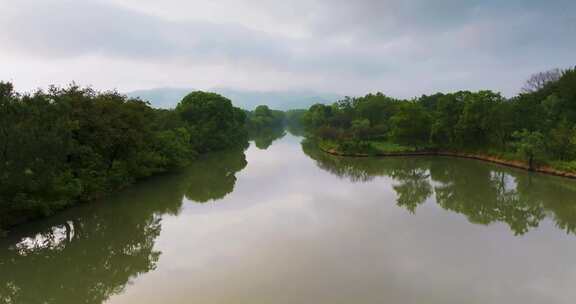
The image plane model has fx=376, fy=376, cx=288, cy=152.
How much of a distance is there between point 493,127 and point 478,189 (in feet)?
42.0

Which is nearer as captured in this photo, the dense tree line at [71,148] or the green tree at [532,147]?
the dense tree line at [71,148]

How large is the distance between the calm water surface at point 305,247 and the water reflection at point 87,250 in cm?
5

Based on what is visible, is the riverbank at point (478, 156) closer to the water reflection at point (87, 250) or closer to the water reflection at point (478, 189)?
the water reflection at point (478, 189)

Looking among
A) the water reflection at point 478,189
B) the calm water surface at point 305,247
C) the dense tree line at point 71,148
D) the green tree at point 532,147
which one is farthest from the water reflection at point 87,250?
the green tree at point 532,147

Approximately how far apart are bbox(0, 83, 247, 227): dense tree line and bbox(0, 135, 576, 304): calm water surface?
1168 millimetres

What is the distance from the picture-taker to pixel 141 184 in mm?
22234

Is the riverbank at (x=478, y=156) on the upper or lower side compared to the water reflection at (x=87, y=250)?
upper

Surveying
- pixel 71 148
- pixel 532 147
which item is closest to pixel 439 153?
pixel 532 147

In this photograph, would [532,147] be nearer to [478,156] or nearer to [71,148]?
[478,156]

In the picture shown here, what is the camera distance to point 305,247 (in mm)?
11727

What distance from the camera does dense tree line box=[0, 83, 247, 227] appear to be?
1181 cm

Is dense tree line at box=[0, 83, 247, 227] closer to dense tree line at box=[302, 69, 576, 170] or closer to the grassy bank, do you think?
the grassy bank

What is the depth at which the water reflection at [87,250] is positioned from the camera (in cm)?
925

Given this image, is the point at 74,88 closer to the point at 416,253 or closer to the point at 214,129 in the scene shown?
the point at 416,253
